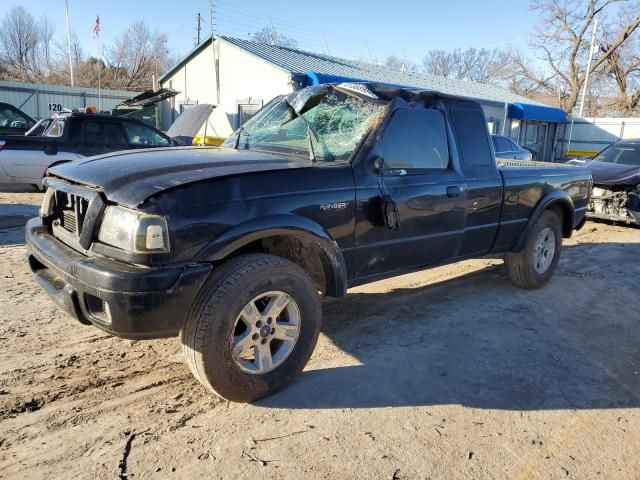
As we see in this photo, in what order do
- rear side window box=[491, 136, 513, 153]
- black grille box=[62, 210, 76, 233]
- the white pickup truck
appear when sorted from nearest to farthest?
black grille box=[62, 210, 76, 233], the white pickup truck, rear side window box=[491, 136, 513, 153]

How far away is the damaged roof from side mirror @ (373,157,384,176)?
509 inches

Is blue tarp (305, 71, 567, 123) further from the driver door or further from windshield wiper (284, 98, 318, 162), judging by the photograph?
windshield wiper (284, 98, 318, 162)

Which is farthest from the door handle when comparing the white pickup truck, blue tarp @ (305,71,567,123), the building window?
the building window

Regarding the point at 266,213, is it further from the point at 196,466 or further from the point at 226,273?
the point at 196,466

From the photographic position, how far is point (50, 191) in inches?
134

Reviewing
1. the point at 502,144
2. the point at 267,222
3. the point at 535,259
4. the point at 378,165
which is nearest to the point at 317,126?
the point at 378,165

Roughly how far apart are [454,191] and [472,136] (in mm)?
664

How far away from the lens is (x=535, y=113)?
25.3 m

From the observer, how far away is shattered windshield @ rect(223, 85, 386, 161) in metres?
3.66

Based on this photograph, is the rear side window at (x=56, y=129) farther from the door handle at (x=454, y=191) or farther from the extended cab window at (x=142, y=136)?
the door handle at (x=454, y=191)

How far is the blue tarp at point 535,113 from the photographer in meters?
24.6

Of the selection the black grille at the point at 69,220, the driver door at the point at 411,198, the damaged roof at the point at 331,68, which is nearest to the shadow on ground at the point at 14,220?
the black grille at the point at 69,220

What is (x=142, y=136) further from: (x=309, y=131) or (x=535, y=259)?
(x=535, y=259)

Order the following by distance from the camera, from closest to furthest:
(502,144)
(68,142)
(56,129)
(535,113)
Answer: (68,142) → (56,129) → (502,144) → (535,113)
